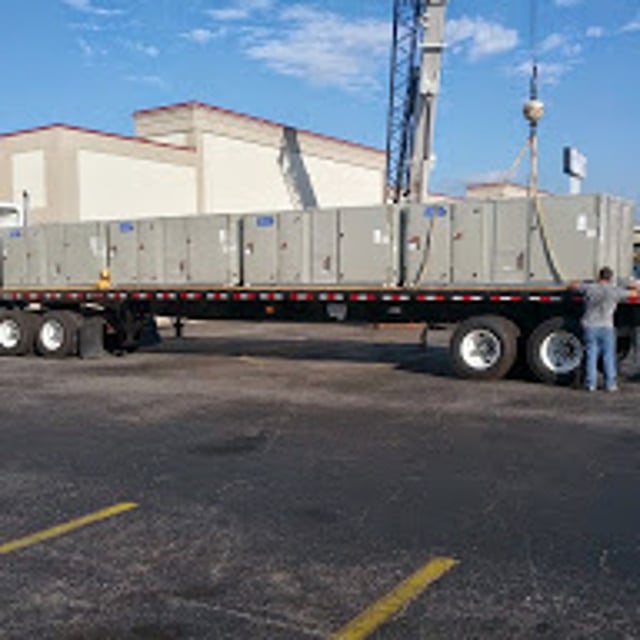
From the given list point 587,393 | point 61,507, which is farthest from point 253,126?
point 61,507

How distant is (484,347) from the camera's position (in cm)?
1305

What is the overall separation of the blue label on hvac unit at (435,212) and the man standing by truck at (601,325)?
8.86 ft

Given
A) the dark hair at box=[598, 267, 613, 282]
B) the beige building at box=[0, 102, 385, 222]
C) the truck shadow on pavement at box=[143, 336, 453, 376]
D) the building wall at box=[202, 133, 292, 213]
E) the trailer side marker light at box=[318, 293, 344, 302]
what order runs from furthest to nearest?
1. the building wall at box=[202, 133, 292, 213]
2. the beige building at box=[0, 102, 385, 222]
3. the truck shadow on pavement at box=[143, 336, 453, 376]
4. the trailer side marker light at box=[318, 293, 344, 302]
5. the dark hair at box=[598, 267, 613, 282]

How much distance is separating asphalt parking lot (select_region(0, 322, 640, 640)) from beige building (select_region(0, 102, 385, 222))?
17.0 m

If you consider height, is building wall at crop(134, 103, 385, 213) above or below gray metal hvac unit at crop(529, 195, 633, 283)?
above

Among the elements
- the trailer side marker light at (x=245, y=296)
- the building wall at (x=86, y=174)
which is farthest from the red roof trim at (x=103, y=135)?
the trailer side marker light at (x=245, y=296)

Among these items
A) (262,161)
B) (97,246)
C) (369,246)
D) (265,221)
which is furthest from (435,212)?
(262,161)

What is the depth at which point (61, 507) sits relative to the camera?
627 centimetres

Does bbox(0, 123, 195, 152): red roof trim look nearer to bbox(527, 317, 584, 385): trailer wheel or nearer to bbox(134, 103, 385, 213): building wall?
bbox(134, 103, 385, 213): building wall

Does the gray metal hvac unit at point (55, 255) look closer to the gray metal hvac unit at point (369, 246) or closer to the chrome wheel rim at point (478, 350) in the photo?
the gray metal hvac unit at point (369, 246)

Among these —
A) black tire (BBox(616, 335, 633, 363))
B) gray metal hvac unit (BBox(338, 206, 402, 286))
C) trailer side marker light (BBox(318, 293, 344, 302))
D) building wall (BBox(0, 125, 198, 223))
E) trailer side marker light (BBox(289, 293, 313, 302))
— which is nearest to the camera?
black tire (BBox(616, 335, 633, 363))

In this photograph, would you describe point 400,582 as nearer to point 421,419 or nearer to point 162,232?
point 421,419

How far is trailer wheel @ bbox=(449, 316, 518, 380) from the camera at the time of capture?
12711 mm

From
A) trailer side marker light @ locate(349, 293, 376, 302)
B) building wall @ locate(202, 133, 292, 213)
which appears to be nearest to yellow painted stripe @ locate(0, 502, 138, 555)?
trailer side marker light @ locate(349, 293, 376, 302)
